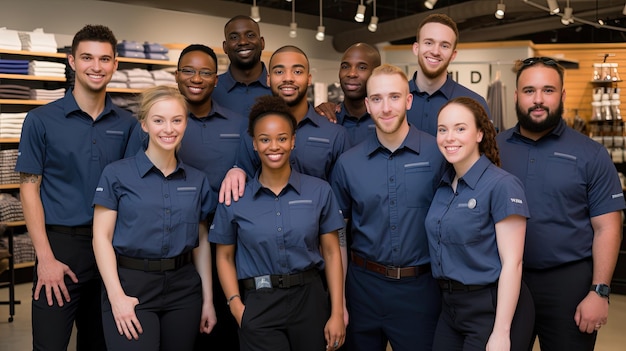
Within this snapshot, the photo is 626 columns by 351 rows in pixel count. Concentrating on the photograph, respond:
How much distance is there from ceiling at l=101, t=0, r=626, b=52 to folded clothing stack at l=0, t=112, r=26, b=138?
3.09 meters

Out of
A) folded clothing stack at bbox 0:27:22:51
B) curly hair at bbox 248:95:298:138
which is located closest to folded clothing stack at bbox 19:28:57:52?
folded clothing stack at bbox 0:27:22:51

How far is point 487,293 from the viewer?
2.92 m

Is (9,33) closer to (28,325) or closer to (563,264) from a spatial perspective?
(28,325)

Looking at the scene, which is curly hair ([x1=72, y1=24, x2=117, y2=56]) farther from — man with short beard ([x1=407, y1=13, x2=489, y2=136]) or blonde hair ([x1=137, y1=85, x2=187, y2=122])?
man with short beard ([x1=407, y1=13, x2=489, y2=136])

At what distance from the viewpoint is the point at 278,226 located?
3.21 metres

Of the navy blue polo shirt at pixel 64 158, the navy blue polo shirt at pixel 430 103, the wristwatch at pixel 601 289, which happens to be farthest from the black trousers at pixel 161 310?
the wristwatch at pixel 601 289

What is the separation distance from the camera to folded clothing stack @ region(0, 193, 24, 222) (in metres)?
8.00

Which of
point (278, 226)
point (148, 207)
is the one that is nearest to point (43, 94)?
point (148, 207)

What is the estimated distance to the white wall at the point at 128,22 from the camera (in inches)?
372

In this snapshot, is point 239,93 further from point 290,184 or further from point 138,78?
point 138,78

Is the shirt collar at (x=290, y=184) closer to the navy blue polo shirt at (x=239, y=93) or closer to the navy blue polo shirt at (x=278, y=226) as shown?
the navy blue polo shirt at (x=278, y=226)

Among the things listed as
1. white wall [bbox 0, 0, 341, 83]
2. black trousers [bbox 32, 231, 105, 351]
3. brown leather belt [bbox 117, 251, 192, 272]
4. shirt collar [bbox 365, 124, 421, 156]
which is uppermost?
white wall [bbox 0, 0, 341, 83]

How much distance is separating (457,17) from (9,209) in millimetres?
Answer: 7124

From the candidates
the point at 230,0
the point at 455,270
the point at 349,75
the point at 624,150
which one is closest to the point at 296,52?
the point at 349,75
